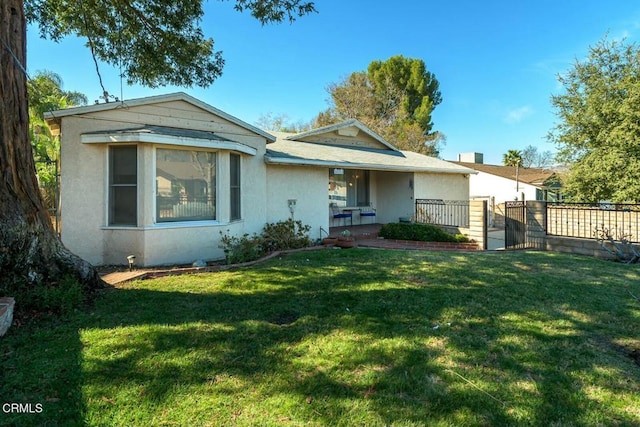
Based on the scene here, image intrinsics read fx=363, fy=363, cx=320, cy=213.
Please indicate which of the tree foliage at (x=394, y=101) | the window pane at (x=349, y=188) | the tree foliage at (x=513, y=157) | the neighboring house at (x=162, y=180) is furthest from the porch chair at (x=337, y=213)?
the tree foliage at (x=513, y=157)

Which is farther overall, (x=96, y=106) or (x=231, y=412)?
(x=96, y=106)

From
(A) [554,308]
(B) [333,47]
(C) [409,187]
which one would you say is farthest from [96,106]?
(B) [333,47]

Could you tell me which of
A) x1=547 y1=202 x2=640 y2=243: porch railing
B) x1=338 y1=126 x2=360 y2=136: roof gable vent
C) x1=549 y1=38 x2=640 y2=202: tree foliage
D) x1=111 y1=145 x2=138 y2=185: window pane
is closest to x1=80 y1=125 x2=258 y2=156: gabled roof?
x1=111 y1=145 x2=138 y2=185: window pane

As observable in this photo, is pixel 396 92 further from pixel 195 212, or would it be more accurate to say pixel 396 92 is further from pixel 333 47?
pixel 195 212

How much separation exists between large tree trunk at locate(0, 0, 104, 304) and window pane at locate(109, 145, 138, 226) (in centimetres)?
256

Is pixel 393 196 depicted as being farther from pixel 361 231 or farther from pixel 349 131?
pixel 349 131

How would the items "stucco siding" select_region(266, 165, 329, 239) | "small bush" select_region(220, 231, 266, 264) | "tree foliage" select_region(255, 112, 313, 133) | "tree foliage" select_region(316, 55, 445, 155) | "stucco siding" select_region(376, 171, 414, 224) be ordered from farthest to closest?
"tree foliage" select_region(255, 112, 313, 133) → "tree foliage" select_region(316, 55, 445, 155) → "stucco siding" select_region(376, 171, 414, 224) → "stucco siding" select_region(266, 165, 329, 239) → "small bush" select_region(220, 231, 266, 264)

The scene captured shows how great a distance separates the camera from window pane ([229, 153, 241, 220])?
31.2ft

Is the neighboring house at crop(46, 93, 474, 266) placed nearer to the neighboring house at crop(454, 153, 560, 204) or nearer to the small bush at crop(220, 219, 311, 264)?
the small bush at crop(220, 219, 311, 264)

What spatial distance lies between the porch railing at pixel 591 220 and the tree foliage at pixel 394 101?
2066 centimetres

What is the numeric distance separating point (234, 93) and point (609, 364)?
62.8 feet

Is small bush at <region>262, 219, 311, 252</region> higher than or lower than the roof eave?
lower

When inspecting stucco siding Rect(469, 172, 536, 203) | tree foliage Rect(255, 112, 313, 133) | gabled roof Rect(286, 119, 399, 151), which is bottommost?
stucco siding Rect(469, 172, 536, 203)

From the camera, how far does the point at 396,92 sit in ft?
115
